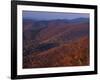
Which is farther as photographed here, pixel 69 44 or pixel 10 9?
pixel 69 44

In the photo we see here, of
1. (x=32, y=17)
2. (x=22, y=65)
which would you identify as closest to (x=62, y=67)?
(x=22, y=65)

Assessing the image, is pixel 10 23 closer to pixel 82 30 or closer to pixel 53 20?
pixel 53 20

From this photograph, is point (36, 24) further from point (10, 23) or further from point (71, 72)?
point (71, 72)

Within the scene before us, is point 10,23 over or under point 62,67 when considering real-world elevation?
over

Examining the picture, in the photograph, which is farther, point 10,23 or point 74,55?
point 74,55

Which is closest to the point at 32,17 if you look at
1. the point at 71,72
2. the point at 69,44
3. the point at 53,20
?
the point at 53,20

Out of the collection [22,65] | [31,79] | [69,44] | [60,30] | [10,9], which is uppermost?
[10,9]

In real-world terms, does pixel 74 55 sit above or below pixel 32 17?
below

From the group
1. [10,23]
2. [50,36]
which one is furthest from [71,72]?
[10,23]
